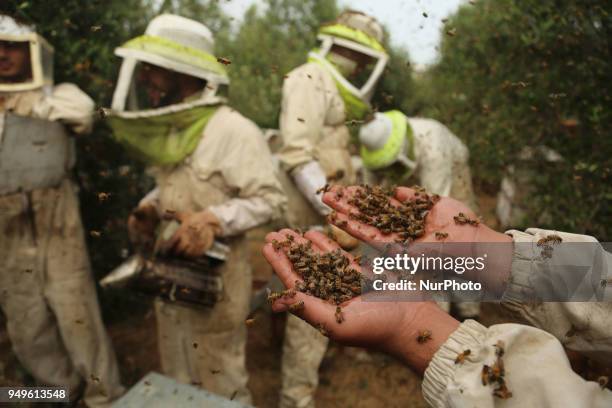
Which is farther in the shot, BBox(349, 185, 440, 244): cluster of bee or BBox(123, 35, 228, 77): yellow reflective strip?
BBox(123, 35, 228, 77): yellow reflective strip

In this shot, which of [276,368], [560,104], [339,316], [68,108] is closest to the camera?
[339,316]

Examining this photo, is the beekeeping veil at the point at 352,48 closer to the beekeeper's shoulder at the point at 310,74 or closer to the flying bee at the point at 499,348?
the beekeeper's shoulder at the point at 310,74

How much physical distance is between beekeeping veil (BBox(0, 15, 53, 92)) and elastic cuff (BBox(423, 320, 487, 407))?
2.92 meters

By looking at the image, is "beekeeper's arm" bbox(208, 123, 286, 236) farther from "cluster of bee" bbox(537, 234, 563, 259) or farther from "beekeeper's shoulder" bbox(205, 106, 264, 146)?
"cluster of bee" bbox(537, 234, 563, 259)

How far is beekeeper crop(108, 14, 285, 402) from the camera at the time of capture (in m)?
2.83

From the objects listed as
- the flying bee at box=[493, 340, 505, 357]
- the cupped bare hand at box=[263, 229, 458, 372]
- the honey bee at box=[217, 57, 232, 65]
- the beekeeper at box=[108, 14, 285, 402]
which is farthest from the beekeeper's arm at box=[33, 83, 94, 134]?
the flying bee at box=[493, 340, 505, 357]

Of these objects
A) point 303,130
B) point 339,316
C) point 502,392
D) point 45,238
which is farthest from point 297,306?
point 45,238

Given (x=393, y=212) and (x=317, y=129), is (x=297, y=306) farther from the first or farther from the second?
(x=317, y=129)

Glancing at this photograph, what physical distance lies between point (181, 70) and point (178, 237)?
103 cm

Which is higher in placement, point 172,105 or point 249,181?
point 172,105

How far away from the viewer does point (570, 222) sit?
3645 mm

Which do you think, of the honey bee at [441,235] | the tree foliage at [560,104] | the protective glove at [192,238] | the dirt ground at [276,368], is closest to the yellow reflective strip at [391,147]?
the tree foliage at [560,104]

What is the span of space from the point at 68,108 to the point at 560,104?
146 inches

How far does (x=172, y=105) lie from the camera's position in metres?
3.01
